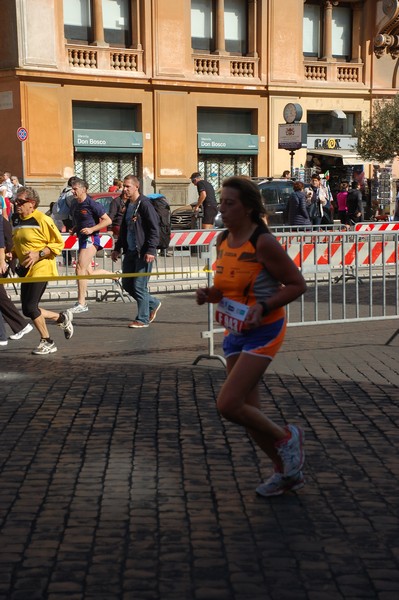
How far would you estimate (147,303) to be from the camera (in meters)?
13.0

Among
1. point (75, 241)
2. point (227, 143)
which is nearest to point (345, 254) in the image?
point (75, 241)

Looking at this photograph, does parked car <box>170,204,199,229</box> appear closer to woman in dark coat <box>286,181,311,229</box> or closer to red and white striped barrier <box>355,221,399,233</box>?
woman in dark coat <box>286,181,311,229</box>

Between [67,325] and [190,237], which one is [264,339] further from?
[190,237]

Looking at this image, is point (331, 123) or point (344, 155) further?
point (331, 123)

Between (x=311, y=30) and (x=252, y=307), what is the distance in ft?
120

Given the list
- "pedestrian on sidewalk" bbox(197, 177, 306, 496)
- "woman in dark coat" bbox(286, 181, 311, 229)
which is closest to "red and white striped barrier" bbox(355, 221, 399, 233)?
"woman in dark coat" bbox(286, 181, 311, 229)

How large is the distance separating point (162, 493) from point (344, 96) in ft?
121

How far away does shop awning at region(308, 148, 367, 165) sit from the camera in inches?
1575

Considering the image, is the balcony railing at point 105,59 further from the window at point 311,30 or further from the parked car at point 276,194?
the parked car at point 276,194

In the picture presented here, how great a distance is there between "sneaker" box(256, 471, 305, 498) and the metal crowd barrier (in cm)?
540

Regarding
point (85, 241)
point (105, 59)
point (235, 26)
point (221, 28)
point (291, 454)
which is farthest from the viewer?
point (235, 26)

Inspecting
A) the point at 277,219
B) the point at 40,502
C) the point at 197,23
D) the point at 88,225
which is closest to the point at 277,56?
the point at 197,23

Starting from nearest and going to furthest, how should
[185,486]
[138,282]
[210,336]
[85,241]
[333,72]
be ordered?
1. [185,486]
2. [210,336]
3. [138,282]
4. [85,241]
5. [333,72]

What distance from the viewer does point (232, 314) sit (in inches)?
217
